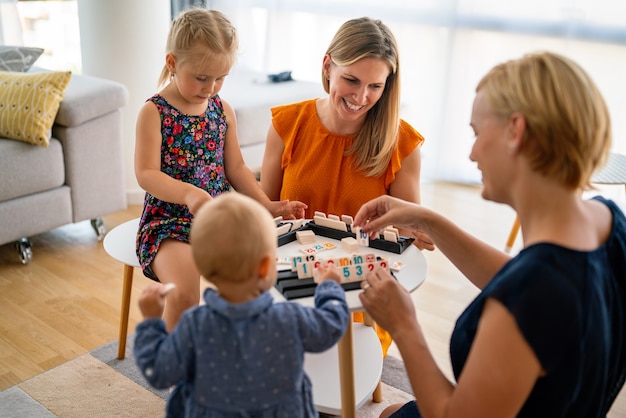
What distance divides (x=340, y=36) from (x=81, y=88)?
1599mm

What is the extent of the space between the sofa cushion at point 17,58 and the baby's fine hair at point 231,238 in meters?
2.81

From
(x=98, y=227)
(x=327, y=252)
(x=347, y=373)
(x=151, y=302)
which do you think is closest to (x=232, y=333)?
(x=151, y=302)

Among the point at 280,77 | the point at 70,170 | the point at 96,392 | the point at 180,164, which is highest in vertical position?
the point at 180,164

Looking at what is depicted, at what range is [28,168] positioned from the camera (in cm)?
291

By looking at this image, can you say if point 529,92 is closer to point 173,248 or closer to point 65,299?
point 173,248

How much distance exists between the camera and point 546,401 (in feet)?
3.68

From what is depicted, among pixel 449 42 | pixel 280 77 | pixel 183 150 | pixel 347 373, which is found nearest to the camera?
pixel 347 373

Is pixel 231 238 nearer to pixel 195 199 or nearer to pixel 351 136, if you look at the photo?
pixel 195 199

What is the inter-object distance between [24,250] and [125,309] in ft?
3.24

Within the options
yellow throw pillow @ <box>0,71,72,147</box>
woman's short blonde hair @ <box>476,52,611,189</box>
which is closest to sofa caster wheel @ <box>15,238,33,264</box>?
yellow throw pillow @ <box>0,71,72,147</box>

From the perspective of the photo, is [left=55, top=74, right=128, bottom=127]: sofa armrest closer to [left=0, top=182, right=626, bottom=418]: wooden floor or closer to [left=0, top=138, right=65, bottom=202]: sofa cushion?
[left=0, top=138, right=65, bottom=202]: sofa cushion

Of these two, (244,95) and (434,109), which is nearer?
(244,95)

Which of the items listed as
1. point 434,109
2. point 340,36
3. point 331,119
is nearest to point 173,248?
point 331,119

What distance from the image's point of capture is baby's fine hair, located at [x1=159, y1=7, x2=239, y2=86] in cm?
194
